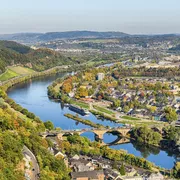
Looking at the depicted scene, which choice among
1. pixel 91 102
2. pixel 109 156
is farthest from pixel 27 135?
pixel 91 102

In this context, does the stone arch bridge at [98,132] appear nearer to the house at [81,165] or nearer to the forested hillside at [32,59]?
the house at [81,165]

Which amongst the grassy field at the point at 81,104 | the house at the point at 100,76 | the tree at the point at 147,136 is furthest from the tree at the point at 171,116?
the house at the point at 100,76

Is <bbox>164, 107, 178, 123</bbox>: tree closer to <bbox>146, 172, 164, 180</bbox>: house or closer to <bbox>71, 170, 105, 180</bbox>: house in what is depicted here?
<bbox>146, 172, 164, 180</bbox>: house

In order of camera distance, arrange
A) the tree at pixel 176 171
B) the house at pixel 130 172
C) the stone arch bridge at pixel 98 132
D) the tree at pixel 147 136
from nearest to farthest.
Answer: the house at pixel 130 172 < the tree at pixel 176 171 < the tree at pixel 147 136 < the stone arch bridge at pixel 98 132

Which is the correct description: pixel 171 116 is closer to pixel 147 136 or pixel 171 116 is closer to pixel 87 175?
pixel 147 136

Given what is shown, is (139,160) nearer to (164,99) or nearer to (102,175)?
(102,175)

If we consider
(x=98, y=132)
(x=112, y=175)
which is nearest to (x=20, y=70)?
(x=98, y=132)
